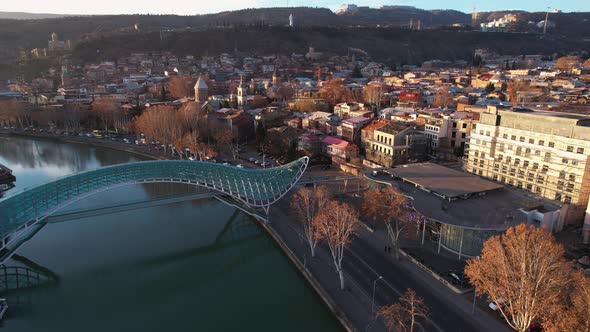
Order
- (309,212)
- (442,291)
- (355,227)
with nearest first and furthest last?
(442,291) < (355,227) < (309,212)

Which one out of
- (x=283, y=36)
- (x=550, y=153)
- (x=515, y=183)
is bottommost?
(x=515, y=183)

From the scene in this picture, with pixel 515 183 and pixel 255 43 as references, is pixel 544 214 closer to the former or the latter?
pixel 515 183

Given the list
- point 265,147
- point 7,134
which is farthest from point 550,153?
point 7,134

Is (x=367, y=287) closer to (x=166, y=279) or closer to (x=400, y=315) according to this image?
(x=400, y=315)

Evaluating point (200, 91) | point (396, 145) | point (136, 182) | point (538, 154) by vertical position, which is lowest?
point (396, 145)

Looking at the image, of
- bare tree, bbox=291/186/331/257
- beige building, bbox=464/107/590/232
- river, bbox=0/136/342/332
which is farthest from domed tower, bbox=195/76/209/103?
beige building, bbox=464/107/590/232

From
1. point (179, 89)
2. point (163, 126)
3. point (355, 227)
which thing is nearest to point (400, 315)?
point (355, 227)
